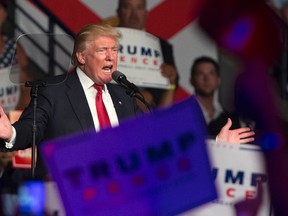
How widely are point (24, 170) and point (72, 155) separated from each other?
4432mm

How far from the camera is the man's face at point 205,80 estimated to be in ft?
19.5

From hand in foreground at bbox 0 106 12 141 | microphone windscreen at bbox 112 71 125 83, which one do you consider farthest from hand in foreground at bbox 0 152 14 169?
hand in foreground at bbox 0 106 12 141

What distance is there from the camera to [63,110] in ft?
10.5

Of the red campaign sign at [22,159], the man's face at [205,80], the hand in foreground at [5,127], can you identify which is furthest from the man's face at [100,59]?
the man's face at [205,80]

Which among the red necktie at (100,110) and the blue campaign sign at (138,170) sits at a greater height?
the red necktie at (100,110)

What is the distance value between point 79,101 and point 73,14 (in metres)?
2.87

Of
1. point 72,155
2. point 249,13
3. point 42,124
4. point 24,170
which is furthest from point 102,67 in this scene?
point 249,13

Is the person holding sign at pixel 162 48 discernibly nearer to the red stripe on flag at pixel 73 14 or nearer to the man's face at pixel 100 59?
the red stripe on flag at pixel 73 14

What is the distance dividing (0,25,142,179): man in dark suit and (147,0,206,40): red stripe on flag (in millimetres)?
2651

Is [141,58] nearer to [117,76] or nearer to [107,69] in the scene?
[107,69]

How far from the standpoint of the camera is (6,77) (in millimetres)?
5527

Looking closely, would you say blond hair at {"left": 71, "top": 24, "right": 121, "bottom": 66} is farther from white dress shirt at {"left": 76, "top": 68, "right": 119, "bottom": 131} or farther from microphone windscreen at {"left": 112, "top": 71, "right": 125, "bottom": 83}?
microphone windscreen at {"left": 112, "top": 71, "right": 125, "bottom": 83}

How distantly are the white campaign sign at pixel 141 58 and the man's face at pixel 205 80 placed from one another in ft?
0.79

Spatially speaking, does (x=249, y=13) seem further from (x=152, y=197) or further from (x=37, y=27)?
(x=37, y=27)
